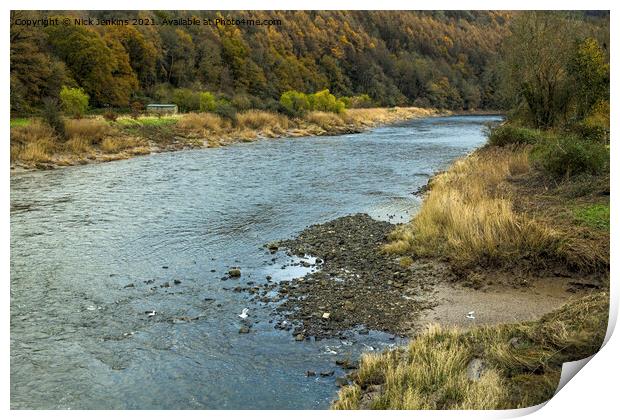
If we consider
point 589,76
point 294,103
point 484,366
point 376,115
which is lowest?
point 376,115

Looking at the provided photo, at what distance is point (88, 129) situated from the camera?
2256cm

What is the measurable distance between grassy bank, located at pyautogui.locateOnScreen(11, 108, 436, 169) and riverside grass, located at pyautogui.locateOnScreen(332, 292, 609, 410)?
16806 mm

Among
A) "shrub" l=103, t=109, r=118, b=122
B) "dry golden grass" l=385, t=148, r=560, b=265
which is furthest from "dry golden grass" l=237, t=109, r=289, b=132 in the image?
"dry golden grass" l=385, t=148, r=560, b=265

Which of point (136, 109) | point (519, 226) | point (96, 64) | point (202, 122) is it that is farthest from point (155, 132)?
→ point (519, 226)

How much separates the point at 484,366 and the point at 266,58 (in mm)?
23615

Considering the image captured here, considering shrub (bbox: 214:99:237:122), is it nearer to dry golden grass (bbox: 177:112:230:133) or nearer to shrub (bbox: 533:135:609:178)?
dry golden grass (bbox: 177:112:230:133)

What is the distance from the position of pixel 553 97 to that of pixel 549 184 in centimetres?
805

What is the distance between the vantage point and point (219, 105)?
32.0m

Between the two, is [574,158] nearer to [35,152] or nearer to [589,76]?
[589,76]

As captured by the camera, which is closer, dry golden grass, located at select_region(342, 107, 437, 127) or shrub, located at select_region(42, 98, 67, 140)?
shrub, located at select_region(42, 98, 67, 140)

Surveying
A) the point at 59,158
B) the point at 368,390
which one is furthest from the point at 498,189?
the point at 59,158

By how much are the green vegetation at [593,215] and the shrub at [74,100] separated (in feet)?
60.3

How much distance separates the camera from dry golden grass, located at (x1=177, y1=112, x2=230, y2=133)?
1161 inches
